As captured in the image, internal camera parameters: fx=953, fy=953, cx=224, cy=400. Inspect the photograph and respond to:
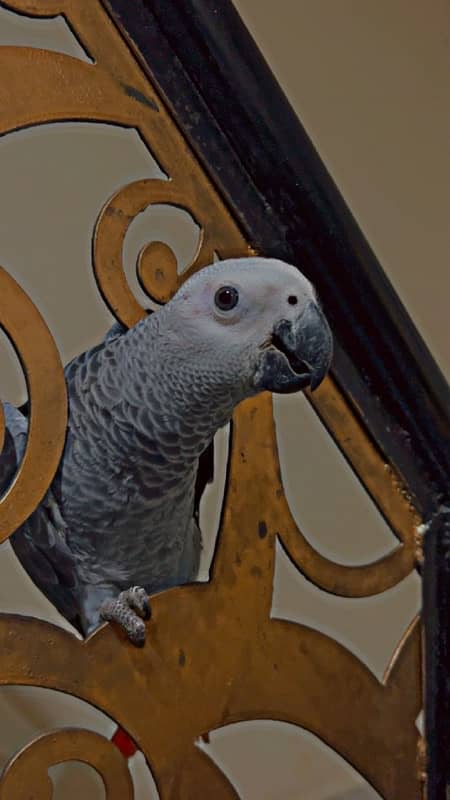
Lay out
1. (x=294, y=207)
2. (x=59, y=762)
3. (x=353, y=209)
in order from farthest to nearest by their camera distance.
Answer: (x=353, y=209)
(x=294, y=207)
(x=59, y=762)

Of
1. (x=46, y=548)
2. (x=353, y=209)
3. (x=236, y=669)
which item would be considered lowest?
(x=236, y=669)

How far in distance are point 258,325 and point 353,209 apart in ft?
2.23

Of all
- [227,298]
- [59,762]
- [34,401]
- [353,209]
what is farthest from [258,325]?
[353,209]

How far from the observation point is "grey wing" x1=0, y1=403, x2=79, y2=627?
499 millimetres

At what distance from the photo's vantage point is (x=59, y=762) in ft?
1.50

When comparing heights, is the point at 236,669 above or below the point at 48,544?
below

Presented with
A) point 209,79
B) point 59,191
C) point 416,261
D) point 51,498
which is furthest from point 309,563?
point 416,261

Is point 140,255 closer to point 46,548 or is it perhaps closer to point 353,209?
point 46,548

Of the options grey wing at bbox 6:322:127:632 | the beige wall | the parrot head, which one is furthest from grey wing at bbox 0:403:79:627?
the beige wall

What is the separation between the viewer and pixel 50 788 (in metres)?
0.45

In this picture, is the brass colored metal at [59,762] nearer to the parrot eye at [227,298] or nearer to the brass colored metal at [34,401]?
the brass colored metal at [34,401]

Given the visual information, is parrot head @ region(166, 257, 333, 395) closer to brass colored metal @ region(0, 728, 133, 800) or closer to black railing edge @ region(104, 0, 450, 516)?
black railing edge @ region(104, 0, 450, 516)

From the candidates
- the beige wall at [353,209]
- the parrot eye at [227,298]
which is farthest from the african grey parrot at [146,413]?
the beige wall at [353,209]

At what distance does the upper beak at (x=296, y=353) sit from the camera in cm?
50
